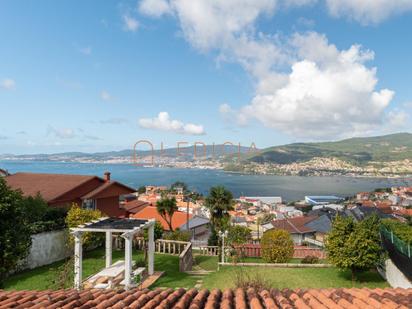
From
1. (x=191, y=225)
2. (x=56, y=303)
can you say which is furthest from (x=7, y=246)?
(x=191, y=225)

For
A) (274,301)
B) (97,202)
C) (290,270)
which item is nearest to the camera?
(274,301)

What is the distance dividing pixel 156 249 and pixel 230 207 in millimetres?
13696

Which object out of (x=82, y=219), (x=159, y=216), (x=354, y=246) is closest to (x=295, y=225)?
(x=159, y=216)

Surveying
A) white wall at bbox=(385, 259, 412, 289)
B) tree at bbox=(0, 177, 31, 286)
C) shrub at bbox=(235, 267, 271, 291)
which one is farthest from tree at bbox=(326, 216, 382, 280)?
tree at bbox=(0, 177, 31, 286)

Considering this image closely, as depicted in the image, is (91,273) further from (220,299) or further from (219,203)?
(219,203)

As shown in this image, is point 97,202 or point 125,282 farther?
point 97,202

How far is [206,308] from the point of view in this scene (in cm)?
520

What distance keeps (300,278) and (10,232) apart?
37.2ft

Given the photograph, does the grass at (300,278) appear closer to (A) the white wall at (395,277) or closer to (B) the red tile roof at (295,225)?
(A) the white wall at (395,277)

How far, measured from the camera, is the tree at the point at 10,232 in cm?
1017

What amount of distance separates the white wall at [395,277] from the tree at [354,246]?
475 mm

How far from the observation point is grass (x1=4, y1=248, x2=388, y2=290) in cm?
1268

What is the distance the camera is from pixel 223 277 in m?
14.0

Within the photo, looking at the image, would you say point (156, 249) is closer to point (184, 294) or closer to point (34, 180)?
point (34, 180)
